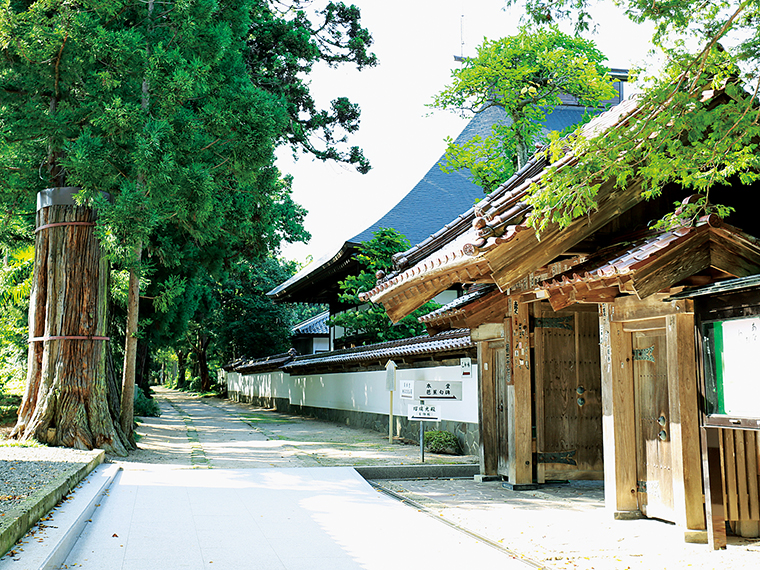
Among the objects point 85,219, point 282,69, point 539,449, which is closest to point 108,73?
point 85,219

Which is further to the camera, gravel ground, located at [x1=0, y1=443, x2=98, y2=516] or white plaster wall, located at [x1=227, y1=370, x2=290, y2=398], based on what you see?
white plaster wall, located at [x1=227, y1=370, x2=290, y2=398]

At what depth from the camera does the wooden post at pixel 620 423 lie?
643cm

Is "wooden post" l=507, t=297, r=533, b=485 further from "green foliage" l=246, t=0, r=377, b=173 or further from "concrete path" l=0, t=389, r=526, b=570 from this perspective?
"green foliage" l=246, t=0, r=377, b=173

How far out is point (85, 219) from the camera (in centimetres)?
1191

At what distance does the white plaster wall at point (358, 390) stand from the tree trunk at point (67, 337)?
18.0ft

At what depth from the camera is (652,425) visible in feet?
20.7

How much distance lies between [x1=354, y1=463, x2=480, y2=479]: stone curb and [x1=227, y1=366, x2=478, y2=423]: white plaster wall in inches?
85.7

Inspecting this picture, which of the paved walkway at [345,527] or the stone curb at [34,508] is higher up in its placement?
the stone curb at [34,508]

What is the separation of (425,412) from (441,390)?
49 cm

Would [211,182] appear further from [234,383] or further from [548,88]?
[234,383]

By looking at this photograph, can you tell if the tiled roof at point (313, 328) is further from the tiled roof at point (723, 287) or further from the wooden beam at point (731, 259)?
the tiled roof at point (723, 287)

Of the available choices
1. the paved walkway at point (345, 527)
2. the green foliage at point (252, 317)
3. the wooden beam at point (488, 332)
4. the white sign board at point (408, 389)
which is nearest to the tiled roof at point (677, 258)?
the paved walkway at point (345, 527)

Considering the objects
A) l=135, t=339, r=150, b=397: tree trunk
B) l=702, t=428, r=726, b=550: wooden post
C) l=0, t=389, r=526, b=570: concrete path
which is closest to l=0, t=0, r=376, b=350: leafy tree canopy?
l=0, t=389, r=526, b=570: concrete path

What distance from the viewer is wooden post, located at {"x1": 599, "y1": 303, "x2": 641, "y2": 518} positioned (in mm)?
6430
